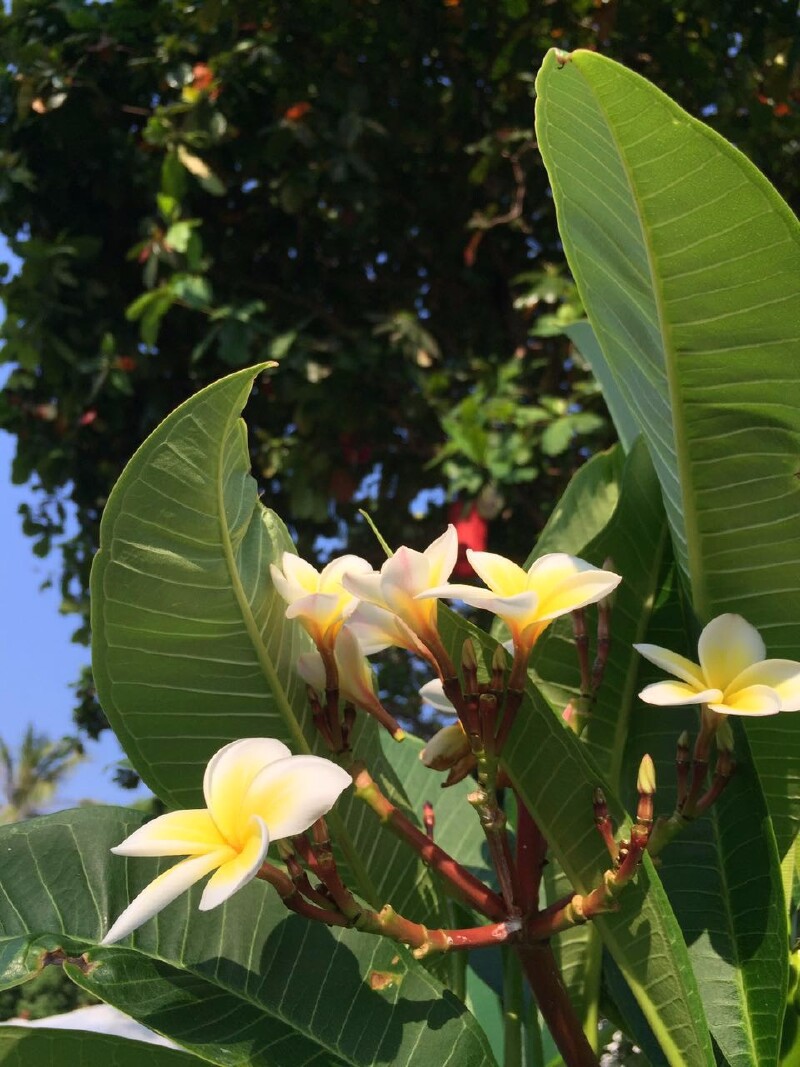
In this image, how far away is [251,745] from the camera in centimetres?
36

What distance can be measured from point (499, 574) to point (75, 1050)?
0.25 metres

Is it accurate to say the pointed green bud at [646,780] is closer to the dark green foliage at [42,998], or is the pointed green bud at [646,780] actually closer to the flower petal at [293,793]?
the flower petal at [293,793]

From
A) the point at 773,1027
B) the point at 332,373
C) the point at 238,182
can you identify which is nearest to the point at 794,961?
the point at 773,1027

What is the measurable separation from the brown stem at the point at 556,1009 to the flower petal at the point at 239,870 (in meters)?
0.16

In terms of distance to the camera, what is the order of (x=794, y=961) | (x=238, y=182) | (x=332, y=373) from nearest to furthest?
(x=794, y=961), (x=332, y=373), (x=238, y=182)

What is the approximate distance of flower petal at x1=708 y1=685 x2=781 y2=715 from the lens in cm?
37

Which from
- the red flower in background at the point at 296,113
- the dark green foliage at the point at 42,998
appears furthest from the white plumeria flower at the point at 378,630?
the red flower in background at the point at 296,113

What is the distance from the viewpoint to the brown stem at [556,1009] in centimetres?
43

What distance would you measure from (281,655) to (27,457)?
2.51 metres

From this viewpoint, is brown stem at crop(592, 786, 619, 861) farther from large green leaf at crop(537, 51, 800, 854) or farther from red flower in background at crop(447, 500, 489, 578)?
red flower in background at crop(447, 500, 489, 578)

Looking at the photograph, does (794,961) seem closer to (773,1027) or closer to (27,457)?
(773,1027)

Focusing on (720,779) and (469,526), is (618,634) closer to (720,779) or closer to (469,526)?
(720,779)

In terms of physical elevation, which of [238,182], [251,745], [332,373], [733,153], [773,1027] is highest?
[238,182]

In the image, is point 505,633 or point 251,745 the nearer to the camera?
point 251,745
